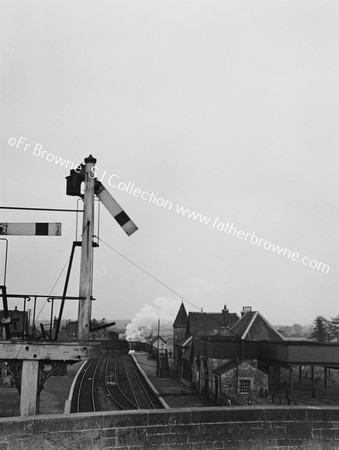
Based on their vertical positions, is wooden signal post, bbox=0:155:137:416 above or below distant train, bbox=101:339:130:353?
above

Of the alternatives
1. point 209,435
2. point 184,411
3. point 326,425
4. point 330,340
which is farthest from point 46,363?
point 330,340

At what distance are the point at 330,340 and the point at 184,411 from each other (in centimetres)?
8230

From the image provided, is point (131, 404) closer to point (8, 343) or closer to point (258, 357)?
point (258, 357)

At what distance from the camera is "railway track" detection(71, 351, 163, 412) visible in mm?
22789

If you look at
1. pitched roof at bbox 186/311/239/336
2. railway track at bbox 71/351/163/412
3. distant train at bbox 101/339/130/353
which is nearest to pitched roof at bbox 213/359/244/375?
railway track at bbox 71/351/163/412

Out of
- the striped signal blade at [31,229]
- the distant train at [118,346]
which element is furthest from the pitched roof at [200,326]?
the striped signal blade at [31,229]

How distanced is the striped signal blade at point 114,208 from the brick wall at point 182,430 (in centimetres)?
263

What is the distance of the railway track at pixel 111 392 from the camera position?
74.8ft

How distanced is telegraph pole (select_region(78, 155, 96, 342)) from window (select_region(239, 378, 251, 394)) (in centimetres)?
2216

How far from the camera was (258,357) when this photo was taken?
2875cm

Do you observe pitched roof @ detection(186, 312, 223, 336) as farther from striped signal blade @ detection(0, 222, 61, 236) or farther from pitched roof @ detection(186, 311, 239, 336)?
striped signal blade @ detection(0, 222, 61, 236)

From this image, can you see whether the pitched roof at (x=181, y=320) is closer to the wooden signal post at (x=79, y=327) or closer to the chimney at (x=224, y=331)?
the chimney at (x=224, y=331)

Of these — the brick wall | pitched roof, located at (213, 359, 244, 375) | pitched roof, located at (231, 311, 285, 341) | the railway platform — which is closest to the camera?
the brick wall

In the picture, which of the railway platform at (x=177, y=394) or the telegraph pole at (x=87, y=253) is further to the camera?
the railway platform at (x=177, y=394)
